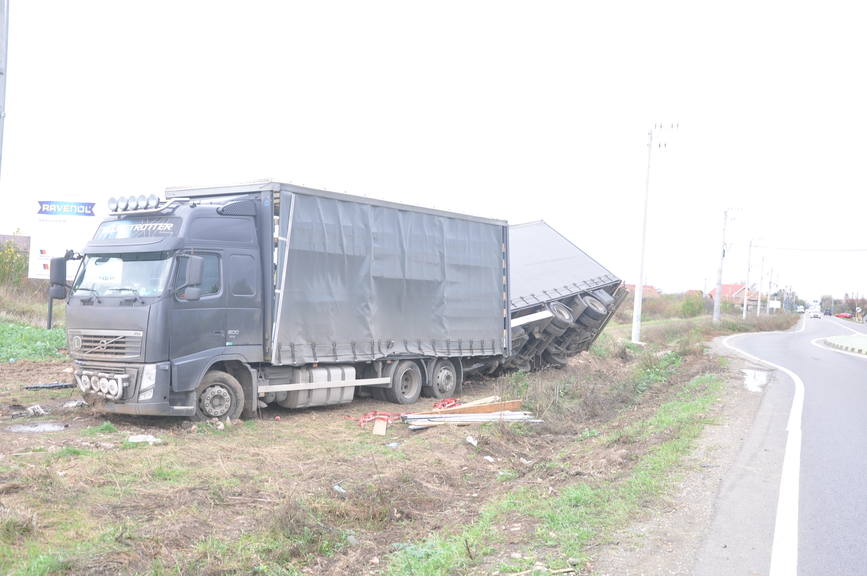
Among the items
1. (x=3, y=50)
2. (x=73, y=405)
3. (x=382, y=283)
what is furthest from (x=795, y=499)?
(x=73, y=405)

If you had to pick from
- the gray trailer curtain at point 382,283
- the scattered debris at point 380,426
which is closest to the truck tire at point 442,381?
the gray trailer curtain at point 382,283

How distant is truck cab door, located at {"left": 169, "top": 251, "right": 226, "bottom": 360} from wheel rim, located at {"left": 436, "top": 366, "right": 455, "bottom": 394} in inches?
215

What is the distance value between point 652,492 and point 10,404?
942 centimetres

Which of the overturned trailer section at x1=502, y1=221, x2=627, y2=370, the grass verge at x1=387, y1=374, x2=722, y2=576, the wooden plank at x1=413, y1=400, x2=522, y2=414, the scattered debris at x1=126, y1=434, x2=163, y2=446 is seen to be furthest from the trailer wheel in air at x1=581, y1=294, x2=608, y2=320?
the scattered debris at x1=126, y1=434, x2=163, y2=446

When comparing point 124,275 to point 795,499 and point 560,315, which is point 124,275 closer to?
point 795,499

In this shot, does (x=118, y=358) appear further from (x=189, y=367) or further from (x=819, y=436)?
(x=819, y=436)

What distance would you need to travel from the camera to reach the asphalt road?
5.38 m

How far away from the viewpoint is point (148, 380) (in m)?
9.92

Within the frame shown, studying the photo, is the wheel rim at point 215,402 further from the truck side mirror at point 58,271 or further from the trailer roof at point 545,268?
the trailer roof at point 545,268

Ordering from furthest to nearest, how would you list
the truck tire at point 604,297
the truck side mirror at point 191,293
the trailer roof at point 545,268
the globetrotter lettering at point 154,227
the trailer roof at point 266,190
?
1. the truck tire at point 604,297
2. the trailer roof at point 545,268
3. the trailer roof at point 266,190
4. the globetrotter lettering at point 154,227
5. the truck side mirror at point 191,293

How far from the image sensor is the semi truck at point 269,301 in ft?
33.5

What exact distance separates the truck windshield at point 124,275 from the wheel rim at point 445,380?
253 inches

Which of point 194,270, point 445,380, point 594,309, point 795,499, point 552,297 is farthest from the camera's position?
point 594,309

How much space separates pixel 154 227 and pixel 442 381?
22.2 feet
